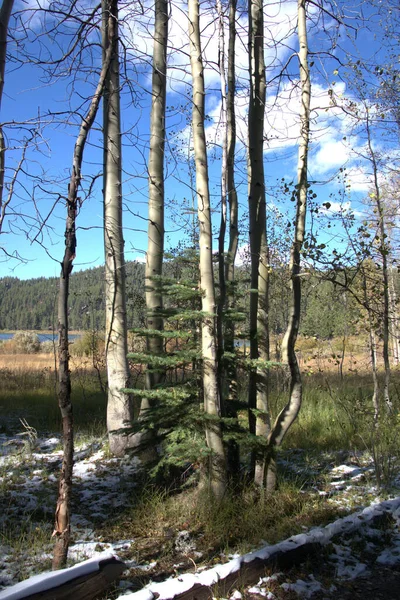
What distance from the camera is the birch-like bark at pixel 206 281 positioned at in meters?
4.23

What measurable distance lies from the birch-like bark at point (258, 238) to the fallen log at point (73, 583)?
2.13 m

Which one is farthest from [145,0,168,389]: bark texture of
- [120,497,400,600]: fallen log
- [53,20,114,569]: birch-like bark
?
[120,497,400,600]: fallen log

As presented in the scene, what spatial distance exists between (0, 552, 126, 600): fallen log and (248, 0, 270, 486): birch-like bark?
2131 mm

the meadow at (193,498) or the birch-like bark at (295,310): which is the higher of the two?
the birch-like bark at (295,310)

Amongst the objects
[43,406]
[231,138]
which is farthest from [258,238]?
[43,406]

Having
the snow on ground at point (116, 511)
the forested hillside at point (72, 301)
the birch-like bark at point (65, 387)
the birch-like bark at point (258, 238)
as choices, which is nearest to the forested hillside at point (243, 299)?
the forested hillside at point (72, 301)

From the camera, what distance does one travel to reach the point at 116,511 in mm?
4508

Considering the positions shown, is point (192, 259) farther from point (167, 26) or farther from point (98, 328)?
point (98, 328)

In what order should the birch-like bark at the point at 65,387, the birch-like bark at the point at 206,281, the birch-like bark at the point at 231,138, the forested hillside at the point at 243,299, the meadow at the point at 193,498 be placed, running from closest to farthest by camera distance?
the birch-like bark at the point at 65,387, the meadow at the point at 193,498, the birch-like bark at the point at 206,281, the birch-like bark at the point at 231,138, the forested hillside at the point at 243,299

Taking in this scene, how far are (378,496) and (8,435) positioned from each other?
6.02 m

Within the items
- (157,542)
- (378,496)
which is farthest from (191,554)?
Answer: (378,496)

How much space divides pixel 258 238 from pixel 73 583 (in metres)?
3.52

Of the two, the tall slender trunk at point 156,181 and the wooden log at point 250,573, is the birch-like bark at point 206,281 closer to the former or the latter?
the wooden log at point 250,573

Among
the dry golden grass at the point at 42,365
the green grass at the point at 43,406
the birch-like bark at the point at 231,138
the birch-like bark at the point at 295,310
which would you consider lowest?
the green grass at the point at 43,406
